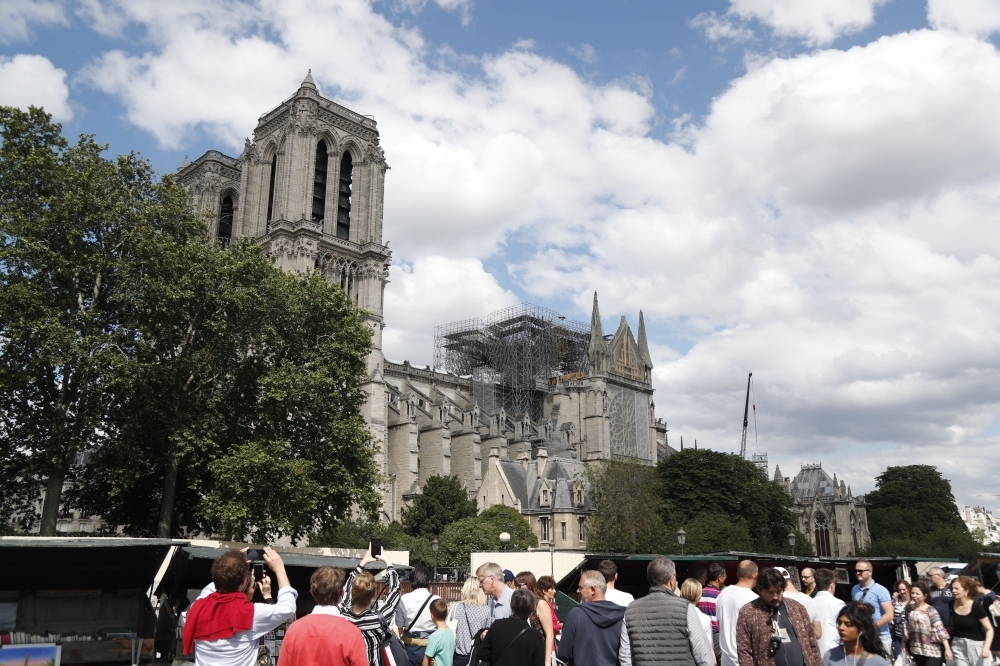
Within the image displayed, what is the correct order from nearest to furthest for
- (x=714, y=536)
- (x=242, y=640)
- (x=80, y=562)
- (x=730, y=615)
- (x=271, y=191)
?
(x=242, y=640) → (x=730, y=615) → (x=80, y=562) → (x=714, y=536) → (x=271, y=191)

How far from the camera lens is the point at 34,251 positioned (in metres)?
24.8

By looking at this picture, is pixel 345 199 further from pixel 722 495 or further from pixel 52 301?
pixel 52 301

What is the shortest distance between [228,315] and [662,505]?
38553mm

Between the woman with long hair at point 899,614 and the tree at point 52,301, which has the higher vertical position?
the tree at point 52,301

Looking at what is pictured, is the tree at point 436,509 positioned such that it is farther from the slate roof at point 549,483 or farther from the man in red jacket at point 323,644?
the man in red jacket at point 323,644

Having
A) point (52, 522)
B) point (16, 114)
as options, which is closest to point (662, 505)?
point (52, 522)

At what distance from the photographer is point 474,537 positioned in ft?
157

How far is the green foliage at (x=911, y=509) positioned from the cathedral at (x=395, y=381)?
2608cm

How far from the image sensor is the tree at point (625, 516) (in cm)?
5209

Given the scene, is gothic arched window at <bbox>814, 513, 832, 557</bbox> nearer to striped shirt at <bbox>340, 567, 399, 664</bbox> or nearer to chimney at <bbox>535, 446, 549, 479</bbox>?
chimney at <bbox>535, 446, 549, 479</bbox>

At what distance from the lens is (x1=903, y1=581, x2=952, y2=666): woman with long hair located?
29.0 ft

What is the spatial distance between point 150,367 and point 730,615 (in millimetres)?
22045

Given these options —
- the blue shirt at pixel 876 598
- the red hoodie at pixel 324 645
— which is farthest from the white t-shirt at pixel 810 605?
the red hoodie at pixel 324 645

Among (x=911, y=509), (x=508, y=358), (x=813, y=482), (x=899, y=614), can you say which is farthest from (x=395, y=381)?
(x=899, y=614)
